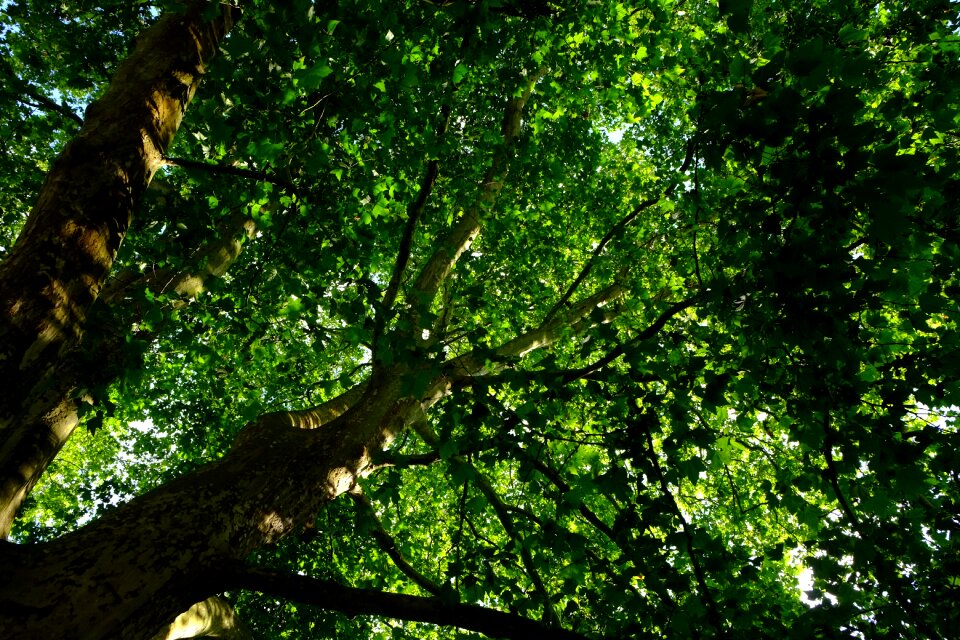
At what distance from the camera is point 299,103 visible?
4320 millimetres

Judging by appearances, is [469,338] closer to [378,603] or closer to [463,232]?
[378,603]

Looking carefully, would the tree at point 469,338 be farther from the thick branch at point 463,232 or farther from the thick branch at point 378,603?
the thick branch at point 463,232

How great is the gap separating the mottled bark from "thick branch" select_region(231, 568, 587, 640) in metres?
1.50

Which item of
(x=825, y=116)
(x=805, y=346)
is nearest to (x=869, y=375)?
(x=805, y=346)

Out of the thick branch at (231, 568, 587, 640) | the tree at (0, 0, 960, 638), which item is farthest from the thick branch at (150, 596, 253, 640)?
the thick branch at (231, 568, 587, 640)

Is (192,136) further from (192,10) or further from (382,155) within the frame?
(382,155)

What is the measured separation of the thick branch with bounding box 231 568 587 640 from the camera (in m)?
2.61

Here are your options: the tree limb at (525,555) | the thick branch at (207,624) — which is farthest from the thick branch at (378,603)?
the thick branch at (207,624)

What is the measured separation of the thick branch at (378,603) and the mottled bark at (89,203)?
1502mm

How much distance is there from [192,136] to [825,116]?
438 centimetres

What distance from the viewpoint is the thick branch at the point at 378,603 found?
8.55 ft

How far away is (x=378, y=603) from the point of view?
2723 mm

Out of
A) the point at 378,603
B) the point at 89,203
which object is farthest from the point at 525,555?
the point at 89,203

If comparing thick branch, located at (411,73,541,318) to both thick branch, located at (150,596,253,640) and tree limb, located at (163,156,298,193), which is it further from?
thick branch, located at (150,596,253,640)
